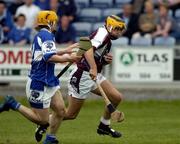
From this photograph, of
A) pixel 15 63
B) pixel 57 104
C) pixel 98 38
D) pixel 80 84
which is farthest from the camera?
pixel 15 63

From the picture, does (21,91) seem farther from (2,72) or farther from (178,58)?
(178,58)

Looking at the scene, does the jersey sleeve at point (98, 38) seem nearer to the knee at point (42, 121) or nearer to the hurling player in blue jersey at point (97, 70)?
the hurling player in blue jersey at point (97, 70)

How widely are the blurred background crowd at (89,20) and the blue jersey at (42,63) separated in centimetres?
868

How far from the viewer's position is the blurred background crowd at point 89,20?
22438 millimetres

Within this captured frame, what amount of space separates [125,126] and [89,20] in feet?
26.3

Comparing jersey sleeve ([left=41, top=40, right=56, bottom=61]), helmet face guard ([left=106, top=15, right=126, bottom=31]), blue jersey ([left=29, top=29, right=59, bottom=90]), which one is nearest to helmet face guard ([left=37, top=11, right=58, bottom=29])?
blue jersey ([left=29, top=29, right=59, bottom=90])

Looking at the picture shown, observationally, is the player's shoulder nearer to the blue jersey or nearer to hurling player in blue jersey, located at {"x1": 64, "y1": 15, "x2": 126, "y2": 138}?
the blue jersey

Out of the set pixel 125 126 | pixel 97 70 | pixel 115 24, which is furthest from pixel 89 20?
pixel 115 24

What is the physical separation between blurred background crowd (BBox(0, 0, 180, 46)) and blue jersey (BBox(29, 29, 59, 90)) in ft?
28.5

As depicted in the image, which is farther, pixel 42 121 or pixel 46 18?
pixel 42 121

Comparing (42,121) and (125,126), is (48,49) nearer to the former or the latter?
(42,121)

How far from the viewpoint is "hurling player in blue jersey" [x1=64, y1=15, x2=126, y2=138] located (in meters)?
14.0

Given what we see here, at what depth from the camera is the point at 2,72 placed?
70.6ft

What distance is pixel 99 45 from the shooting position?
13.9 m
